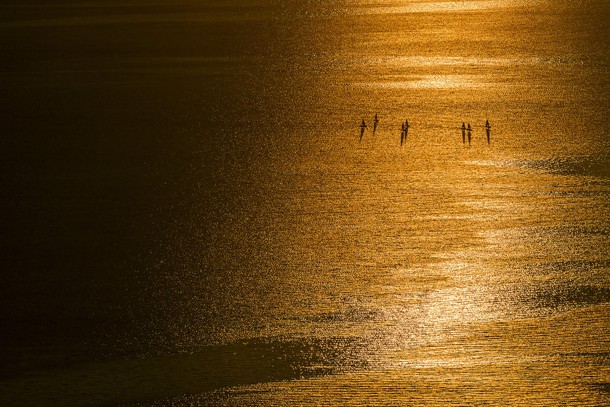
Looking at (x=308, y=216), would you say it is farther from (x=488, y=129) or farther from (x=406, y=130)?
(x=488, y=129)

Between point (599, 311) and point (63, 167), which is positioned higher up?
point (63, 167)

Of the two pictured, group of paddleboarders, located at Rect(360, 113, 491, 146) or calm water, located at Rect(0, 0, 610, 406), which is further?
group of paddleboarders, located at Rect(360, 113, 491, 146)

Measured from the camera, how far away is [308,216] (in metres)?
2.89

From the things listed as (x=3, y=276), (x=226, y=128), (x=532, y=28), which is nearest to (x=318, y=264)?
(x=3, y=276)

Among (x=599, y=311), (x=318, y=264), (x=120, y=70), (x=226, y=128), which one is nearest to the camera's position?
(x=599, y=311)

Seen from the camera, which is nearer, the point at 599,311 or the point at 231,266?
the point at 599,311

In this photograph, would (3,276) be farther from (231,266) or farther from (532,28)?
(532,28)

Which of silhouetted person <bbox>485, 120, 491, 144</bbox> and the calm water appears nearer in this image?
the calm water

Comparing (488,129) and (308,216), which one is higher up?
(488,129)

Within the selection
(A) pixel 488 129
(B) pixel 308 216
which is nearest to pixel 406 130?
(A) pixel 488 129

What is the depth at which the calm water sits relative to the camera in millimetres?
2244

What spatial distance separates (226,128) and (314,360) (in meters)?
1.42

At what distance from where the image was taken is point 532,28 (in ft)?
14.8

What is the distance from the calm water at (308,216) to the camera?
2.24m
